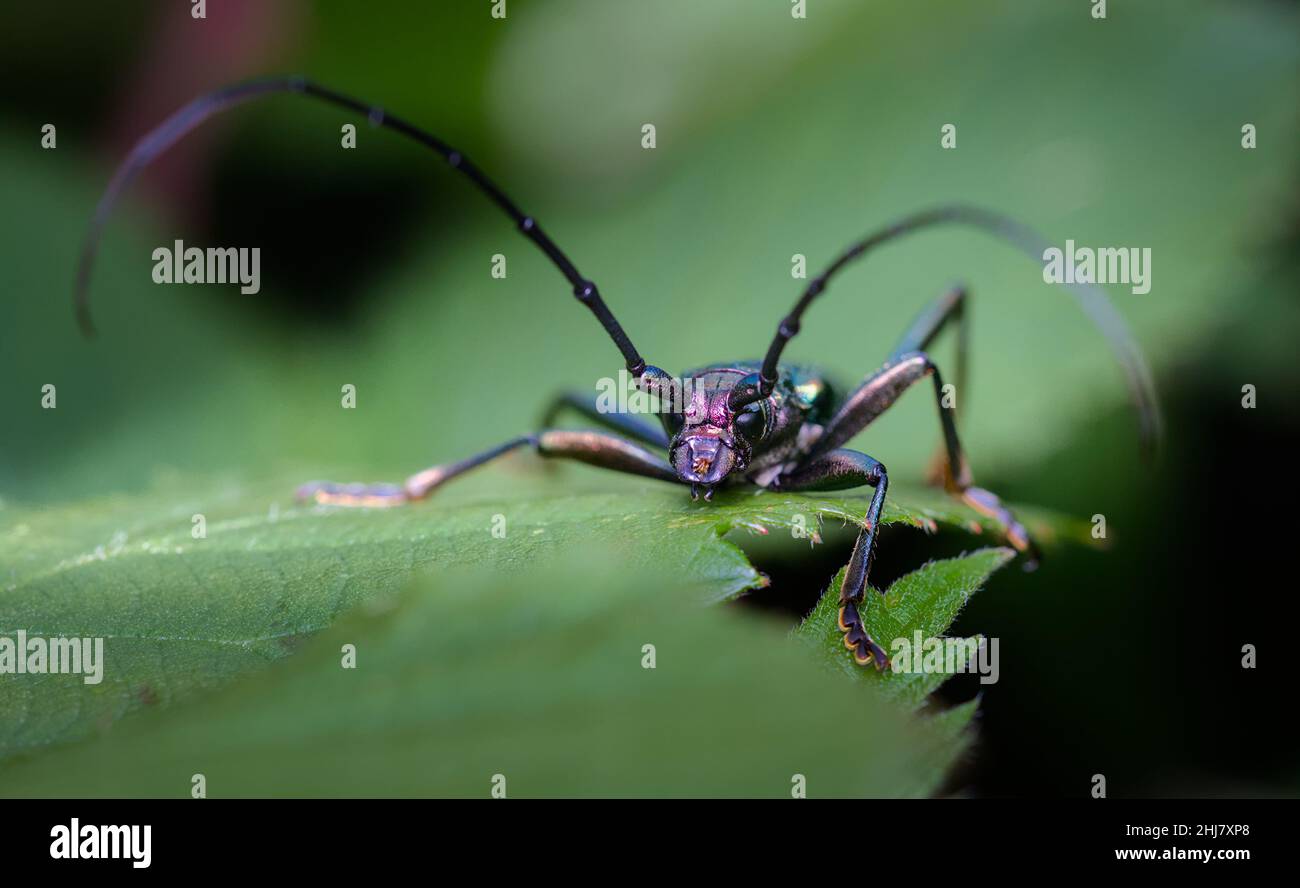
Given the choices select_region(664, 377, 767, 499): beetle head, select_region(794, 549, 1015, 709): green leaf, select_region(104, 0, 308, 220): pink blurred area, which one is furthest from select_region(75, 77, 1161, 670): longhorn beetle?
select_region(104, 0, 308, 220): pink blurred area

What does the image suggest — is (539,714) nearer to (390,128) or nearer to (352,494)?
(390,128)

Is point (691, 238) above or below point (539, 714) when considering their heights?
above

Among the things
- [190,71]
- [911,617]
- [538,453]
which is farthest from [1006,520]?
[190,71]

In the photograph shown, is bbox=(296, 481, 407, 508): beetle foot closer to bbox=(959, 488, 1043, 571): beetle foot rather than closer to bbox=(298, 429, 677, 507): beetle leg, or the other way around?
bbox=(298, 429, 677, 507): beetle leg

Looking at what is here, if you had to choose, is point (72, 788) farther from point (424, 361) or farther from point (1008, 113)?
point (1008, 113)

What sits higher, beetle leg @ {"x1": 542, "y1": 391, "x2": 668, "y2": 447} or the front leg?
beetle leg @ {"x1": 542, "y1": 391, "x2": 668, "y2": 447}

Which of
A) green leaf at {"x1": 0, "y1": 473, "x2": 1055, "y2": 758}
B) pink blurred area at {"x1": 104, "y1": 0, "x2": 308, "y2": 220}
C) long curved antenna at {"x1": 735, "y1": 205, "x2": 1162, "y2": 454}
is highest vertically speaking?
pink blurred area at {"x1": 104, "y1": 0, "x2": 308, "y2": 220}
